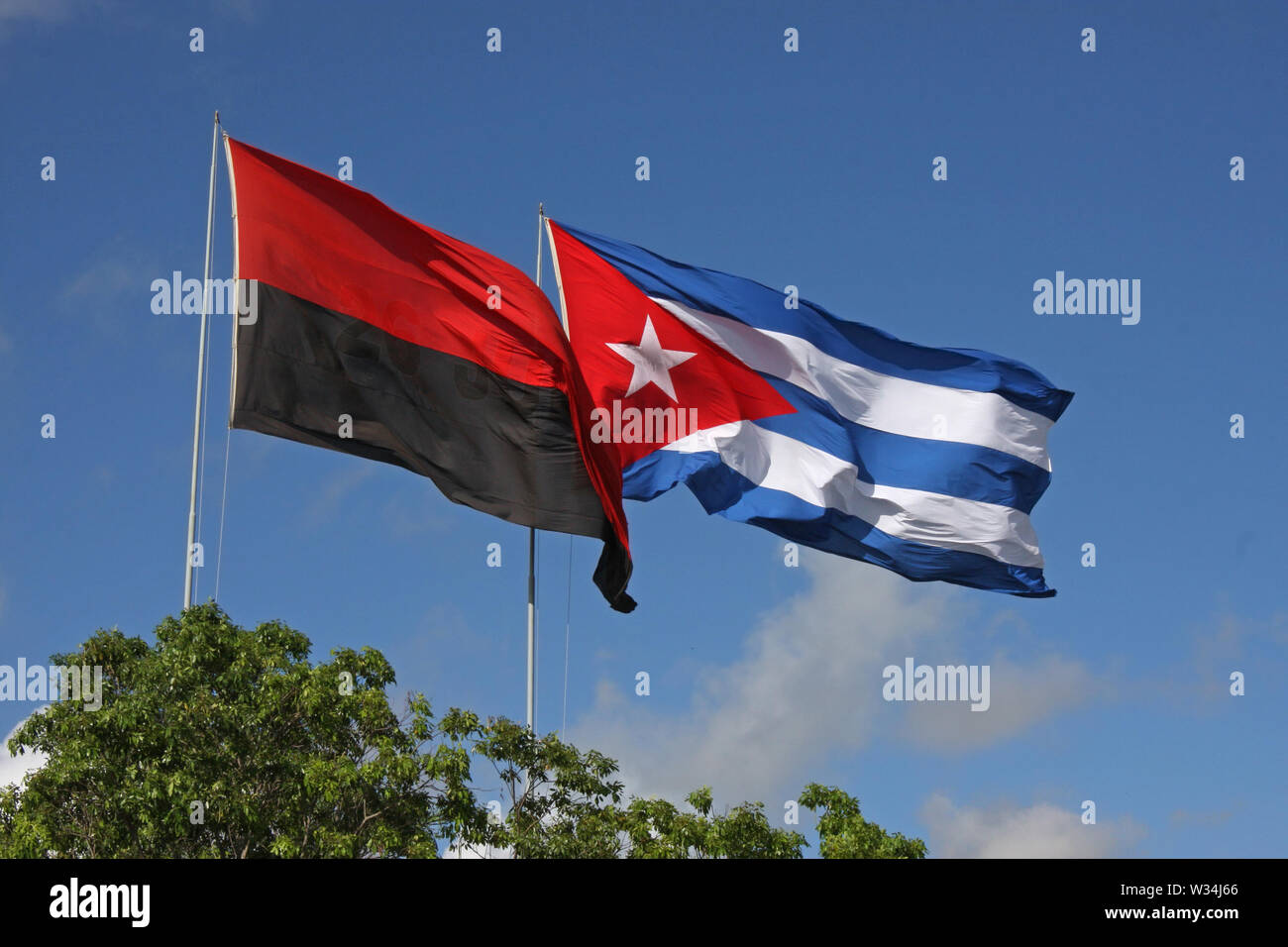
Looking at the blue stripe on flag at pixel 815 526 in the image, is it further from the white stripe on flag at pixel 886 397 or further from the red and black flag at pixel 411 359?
the white stripe on flag at pixel 886 397

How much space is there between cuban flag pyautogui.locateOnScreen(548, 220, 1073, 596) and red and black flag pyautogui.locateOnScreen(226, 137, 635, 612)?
5.52 ft

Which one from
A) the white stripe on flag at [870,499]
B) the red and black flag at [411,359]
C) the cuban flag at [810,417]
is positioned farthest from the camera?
the white stripe on flag at [870,499]

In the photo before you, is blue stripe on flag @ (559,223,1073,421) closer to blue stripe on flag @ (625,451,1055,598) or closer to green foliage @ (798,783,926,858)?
blue stripe on flag @ (625,451,1055,598)

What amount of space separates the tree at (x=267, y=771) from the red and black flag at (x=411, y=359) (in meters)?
4.02

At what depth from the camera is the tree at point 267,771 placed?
909 inches

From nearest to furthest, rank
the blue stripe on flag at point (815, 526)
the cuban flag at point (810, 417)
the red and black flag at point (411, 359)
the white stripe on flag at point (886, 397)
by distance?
the red and black flag at point (411, 359) < the blue stripe on flag at point (815, 526) < the cuban flag at point (810, 417) < the white stripe on flag at point (886, 397)

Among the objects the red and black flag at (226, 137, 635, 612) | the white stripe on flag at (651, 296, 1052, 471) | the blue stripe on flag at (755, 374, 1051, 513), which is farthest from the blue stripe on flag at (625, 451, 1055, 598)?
the white stripe on flag at (651, 296, 1052, 471)

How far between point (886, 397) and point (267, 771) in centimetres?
1270

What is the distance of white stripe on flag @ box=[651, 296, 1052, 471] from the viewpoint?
28.0 meters

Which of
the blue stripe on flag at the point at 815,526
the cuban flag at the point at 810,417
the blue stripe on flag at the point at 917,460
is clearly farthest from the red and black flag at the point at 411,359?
the blue stripe on flag at the point at 917,460

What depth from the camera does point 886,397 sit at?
94.1ft

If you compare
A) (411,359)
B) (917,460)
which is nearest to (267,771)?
(411,359)
